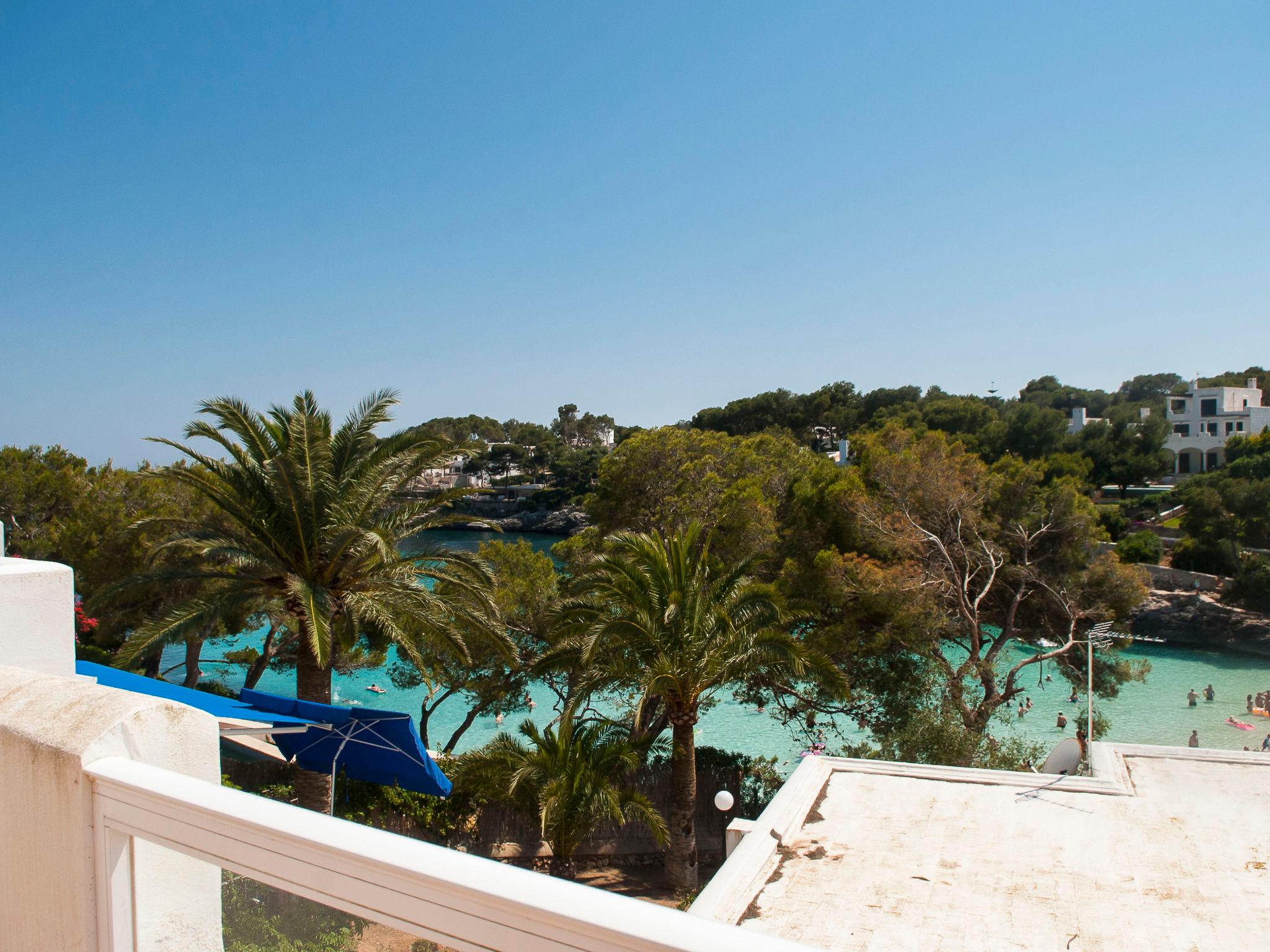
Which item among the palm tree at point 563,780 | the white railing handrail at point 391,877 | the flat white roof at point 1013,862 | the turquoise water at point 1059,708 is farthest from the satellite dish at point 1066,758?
the white railing handrail at point 391,877

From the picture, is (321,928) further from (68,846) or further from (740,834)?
(740,834)

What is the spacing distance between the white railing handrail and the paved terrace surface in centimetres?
648

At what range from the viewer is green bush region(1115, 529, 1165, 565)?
40.0 metres

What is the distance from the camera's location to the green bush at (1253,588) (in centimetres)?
3650

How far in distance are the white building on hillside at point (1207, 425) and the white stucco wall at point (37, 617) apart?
7014 cm

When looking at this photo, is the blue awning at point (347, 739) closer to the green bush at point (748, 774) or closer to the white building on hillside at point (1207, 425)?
the green bush at point (748, 774)

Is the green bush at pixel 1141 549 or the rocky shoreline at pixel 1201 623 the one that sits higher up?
the green bush at pixel 1141 549

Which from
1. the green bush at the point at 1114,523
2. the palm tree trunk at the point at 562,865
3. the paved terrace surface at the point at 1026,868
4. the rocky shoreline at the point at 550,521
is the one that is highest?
the green bush at the point at 1114,523

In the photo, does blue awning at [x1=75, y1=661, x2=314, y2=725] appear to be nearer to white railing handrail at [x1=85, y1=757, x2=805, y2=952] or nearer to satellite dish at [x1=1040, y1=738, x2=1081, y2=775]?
white railing handrail at [x1=85, y1=757, x2=805, y2=952]

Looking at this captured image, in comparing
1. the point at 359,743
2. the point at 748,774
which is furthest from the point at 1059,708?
the point at 359,743

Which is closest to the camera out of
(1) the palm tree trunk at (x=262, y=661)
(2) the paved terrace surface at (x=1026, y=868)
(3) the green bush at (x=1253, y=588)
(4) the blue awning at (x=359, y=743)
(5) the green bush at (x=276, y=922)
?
(5) the green bush at (x=276, y=922)

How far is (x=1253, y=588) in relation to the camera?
36656mm

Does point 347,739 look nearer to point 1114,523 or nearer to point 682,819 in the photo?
point 682,819

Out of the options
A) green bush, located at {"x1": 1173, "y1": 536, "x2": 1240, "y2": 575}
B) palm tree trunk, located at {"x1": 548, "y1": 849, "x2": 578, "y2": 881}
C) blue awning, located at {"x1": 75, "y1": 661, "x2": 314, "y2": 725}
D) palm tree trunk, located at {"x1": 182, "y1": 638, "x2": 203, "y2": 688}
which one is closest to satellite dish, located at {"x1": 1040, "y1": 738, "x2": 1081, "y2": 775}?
palm tree trunk, located at {"x1": 548, "y1": 849, "x2": 578, "y2": 881}
